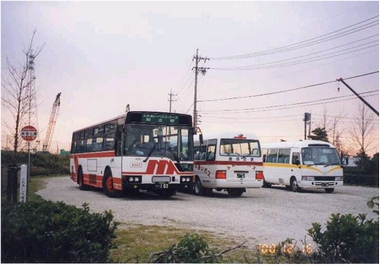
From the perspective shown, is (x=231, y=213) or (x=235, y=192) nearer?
(x=231, y=213)

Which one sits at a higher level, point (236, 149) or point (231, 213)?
point (236, 149)

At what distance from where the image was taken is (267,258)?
19.3 feet

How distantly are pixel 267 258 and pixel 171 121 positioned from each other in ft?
15.9

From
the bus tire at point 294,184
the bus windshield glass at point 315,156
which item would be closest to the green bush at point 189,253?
the bus windshield glass at point 315,156

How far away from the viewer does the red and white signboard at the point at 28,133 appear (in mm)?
6625

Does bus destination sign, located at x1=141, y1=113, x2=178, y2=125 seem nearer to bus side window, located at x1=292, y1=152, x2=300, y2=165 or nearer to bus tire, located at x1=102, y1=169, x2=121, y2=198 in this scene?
bus tire, located at x1=102, y1=169, x2=121, y2=198

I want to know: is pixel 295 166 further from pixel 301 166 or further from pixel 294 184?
pixel 294 184

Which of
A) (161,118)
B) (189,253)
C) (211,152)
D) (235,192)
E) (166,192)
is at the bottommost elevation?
(189,253)

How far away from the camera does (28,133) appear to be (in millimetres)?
6703

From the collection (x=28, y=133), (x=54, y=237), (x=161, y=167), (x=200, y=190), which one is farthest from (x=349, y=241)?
(x=200, y=190)

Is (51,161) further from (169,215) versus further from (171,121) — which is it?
(171,121)

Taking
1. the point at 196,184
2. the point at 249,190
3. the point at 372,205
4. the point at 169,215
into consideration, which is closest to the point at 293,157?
the point at 249,190

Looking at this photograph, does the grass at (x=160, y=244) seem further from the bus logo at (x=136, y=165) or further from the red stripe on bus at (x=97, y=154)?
the red stripe on bus at (x=97, y=154)

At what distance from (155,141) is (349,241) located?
18.3ft
